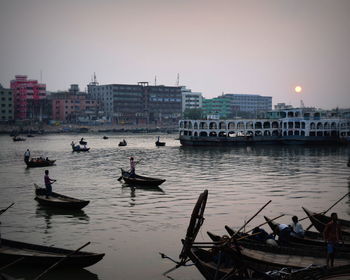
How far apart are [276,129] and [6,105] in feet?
327

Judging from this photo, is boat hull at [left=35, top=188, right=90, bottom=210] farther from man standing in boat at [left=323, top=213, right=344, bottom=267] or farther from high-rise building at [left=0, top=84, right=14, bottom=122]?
high-rise building at [left=0, top=84, right=14, bottom=122]

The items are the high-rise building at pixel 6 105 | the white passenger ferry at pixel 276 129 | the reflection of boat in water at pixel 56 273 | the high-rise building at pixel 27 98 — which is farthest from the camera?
the high-rise building at pixel 27 98

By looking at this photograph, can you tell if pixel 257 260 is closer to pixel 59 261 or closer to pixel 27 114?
pixel 59 261

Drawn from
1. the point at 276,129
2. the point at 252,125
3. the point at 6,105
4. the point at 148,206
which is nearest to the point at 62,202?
the point at 148,206

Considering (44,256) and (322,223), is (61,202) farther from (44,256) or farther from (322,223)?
(322,223)

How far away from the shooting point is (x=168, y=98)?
191 metres

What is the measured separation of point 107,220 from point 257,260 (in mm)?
11035

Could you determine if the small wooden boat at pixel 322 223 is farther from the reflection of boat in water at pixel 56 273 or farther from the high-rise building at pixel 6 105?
the high-rise building at pixel 6 105

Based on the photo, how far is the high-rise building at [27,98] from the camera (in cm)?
15475

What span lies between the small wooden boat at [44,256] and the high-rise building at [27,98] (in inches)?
5783

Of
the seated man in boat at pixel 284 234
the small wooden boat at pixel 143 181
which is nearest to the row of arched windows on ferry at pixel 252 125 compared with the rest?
the small wooden boat at pixel 143 181

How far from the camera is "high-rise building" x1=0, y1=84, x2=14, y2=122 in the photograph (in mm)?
142837

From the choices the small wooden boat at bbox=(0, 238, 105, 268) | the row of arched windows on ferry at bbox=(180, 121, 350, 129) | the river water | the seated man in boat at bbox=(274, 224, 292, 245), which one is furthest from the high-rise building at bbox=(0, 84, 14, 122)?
the seated man in boat at bbox=(274, 224, 292, 245)

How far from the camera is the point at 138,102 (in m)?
181
